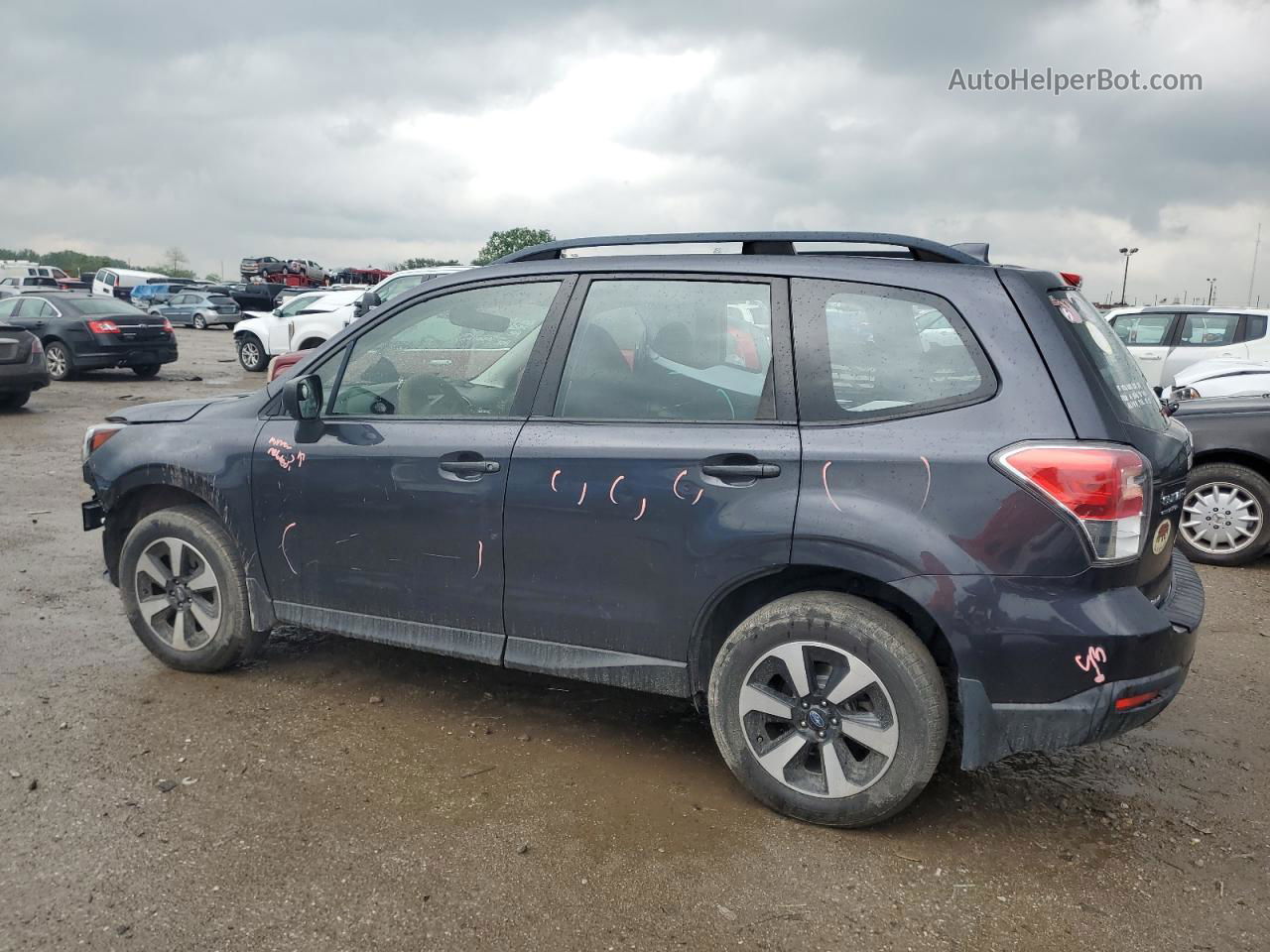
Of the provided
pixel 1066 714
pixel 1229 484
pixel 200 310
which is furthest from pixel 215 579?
pixel 200 310

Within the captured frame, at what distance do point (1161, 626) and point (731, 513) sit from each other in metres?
1.29

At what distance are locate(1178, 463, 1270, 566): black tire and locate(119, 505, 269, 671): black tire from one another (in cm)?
553

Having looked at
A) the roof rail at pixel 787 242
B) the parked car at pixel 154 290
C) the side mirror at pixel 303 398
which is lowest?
the side mirror at pixel 303 398

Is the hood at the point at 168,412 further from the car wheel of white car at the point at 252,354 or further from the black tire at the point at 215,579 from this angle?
the car wheel of white car at the point at 252,354

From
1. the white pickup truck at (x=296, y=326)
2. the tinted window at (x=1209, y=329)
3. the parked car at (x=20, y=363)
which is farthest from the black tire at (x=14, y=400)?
the tinted window at (x=1209, y=329)

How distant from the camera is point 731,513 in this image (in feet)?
10.6

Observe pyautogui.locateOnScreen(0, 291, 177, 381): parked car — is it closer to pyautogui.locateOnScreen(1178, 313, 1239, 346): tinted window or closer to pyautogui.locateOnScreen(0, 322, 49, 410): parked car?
pyautogui.locateOnScreen(0, 322, 49, 410): parked car

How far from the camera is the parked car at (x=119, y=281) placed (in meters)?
51.4

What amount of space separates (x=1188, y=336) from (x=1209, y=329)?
245mm

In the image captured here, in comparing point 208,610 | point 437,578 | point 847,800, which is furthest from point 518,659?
point 208,610

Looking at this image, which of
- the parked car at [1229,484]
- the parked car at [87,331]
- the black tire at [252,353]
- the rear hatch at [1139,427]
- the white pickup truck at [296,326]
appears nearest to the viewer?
the rear hatch at [1139,427]

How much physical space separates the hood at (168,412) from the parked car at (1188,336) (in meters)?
10.6

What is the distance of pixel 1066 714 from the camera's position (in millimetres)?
2947

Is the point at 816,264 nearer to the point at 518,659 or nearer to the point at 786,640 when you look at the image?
the point at 786,640
